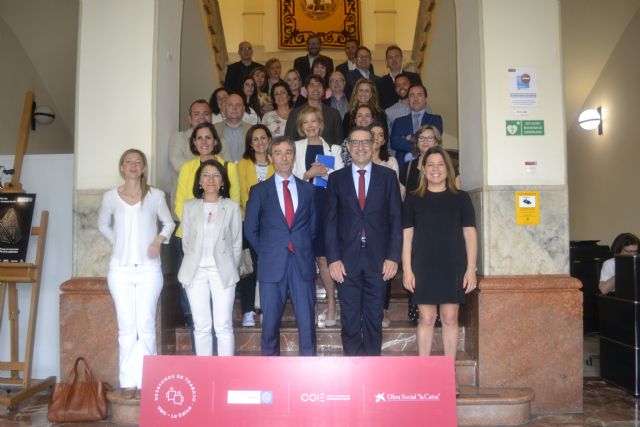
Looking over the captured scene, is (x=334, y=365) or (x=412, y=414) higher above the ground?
(x=334, y=365)

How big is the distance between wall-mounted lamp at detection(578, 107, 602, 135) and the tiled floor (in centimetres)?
364

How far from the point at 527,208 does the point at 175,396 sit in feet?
9.29

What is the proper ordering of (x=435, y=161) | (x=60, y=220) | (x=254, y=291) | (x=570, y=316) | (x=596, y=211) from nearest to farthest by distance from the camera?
(x=435, y=161) → (x=570, y=316) → (x=254, y=291) → (x=60, y=220) → (x=596, y=211)

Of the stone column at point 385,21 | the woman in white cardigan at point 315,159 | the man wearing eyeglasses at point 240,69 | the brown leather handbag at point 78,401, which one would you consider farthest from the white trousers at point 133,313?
the stone column at point 385,21

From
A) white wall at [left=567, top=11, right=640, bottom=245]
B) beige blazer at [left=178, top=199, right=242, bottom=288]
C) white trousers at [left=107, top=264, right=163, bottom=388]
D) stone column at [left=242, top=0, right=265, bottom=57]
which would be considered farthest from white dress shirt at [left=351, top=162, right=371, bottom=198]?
stone column at [left=242, top=0, right=265, bottom=57]

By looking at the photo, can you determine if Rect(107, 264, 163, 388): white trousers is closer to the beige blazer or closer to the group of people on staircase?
the group of people on staircase

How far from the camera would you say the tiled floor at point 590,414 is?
157 inches

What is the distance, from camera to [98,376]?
4301mm

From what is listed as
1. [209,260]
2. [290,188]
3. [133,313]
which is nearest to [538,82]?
[290,188]

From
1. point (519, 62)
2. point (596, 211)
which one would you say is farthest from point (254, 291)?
point (596, 211)

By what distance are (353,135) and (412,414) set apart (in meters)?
2.02

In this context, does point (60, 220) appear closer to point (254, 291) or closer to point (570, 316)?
point (254, 291)

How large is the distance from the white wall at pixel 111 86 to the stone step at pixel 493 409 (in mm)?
2730

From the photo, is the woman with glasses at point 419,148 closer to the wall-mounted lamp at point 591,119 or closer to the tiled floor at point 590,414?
the tiled floor at point 590,414
